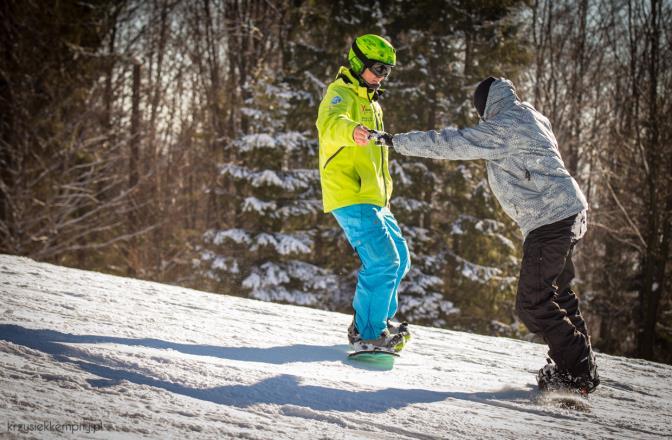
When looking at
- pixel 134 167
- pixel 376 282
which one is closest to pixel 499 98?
pixel 376 282

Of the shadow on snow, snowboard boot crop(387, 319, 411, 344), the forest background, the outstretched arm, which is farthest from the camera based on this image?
the forest background

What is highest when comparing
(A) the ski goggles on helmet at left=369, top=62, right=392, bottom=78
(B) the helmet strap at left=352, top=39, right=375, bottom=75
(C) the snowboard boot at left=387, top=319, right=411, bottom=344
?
(B) the helmet strap at left=352, top=39, right=375, bottom=75

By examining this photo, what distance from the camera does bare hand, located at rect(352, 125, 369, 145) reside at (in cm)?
338

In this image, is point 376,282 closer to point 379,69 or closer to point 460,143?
point 460,143

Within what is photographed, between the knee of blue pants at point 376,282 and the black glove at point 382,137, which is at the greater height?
the black glove at point 382,137

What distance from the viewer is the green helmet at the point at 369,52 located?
3.83m

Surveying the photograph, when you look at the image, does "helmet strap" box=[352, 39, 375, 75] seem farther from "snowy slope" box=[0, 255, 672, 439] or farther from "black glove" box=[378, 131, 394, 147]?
"snowy slope" box=[0, 255, 672, 439]

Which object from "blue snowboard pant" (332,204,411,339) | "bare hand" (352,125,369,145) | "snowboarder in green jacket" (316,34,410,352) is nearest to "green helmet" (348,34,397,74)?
"snowboarder in green jacket" (316,34,410,352)

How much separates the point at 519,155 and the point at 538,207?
1.03ft

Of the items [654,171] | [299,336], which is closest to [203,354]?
[299,336]

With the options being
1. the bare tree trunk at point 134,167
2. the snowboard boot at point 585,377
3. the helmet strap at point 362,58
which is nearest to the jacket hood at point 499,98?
the helmet strap at point 362,58

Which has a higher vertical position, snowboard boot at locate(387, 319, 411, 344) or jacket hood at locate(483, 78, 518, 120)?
jacket hood at locate(483, 78, 518, 120)

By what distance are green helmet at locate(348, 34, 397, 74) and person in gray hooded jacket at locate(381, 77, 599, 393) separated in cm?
77

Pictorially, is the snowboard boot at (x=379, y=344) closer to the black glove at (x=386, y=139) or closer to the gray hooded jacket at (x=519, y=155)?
the gray hooded jacket at (x=519, y=155)
